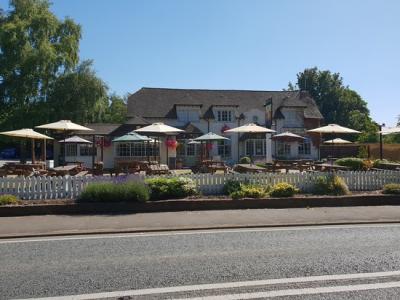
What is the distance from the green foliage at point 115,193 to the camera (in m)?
11.7

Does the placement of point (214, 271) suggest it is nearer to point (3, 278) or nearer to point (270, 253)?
point (270, 253)

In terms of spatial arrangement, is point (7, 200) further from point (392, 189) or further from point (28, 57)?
point (28, 57)

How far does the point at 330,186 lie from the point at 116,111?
56.3 meters

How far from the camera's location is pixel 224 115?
4116cm

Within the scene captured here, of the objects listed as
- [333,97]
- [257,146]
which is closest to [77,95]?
[257,146]

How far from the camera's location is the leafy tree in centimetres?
6139

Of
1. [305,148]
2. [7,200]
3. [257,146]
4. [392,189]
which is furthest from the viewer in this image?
[305,148]

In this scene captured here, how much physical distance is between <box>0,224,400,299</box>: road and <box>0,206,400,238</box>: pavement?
0.58 meters

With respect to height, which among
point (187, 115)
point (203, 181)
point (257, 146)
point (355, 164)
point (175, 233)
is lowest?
point (175, 233)

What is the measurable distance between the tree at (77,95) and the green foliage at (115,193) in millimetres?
27787

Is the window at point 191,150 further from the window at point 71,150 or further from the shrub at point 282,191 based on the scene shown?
the shrub at point 282,191

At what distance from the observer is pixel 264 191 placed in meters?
13.1

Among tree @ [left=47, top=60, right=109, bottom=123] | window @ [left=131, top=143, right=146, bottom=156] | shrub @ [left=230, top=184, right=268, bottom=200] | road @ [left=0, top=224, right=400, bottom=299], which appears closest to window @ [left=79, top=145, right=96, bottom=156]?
window @ [left=131, top=143, right=146, bottom=156]

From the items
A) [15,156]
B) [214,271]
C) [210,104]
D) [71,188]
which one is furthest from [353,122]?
[214,271]
